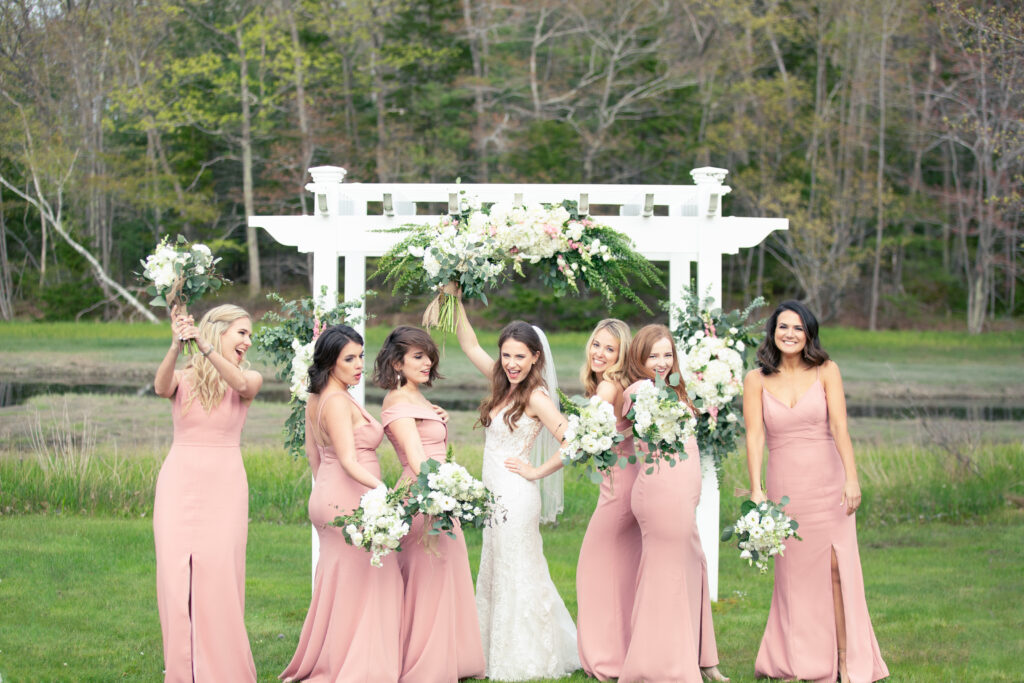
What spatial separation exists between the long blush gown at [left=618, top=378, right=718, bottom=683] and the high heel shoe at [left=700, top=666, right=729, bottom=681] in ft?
0.66

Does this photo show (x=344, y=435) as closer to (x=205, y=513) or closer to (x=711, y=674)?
(x=205, y=513)

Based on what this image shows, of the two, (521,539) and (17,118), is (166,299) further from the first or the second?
(17,118)

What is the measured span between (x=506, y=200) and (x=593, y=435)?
1954 mm

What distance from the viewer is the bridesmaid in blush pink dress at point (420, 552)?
5488 mm

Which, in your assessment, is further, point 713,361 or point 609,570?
point 713,361

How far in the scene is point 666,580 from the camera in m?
5.62

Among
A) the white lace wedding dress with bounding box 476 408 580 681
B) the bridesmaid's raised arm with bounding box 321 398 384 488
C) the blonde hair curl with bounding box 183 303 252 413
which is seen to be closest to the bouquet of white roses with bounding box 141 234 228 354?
the blonde hair curl with bounding box 183 303 252 413

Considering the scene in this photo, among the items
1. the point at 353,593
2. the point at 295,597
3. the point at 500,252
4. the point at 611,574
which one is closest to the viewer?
the point at 353,593

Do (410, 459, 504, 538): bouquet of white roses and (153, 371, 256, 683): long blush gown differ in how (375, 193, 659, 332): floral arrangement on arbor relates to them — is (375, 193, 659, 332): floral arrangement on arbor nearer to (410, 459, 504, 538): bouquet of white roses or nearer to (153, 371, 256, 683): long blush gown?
(410, 459, 504, 538): bouquet of white roses

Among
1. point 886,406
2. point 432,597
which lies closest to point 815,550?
point 432,597

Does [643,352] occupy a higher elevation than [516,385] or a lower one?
higher

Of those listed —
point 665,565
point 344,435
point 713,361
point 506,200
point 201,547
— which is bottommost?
point 665,565

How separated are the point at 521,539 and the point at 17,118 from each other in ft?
57.1

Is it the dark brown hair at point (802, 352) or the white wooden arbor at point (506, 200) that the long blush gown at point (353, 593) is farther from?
the dark brown hair at point (802, 352)
